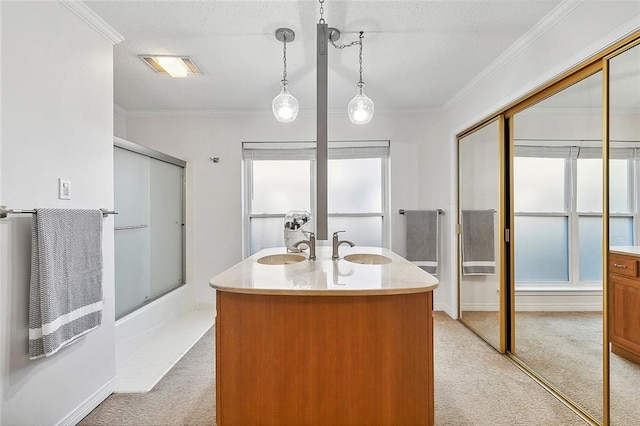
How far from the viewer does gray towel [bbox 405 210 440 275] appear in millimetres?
3736

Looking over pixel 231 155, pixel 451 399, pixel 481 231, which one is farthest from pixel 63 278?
pixel 481 231

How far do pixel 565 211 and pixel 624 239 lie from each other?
1.51 feet

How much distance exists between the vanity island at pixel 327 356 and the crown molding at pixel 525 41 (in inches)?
71.0

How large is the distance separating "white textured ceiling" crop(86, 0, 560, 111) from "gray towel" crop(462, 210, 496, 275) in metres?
1.25

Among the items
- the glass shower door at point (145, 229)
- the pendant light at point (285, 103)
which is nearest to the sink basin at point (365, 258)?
the pendant light at point (285, 103)

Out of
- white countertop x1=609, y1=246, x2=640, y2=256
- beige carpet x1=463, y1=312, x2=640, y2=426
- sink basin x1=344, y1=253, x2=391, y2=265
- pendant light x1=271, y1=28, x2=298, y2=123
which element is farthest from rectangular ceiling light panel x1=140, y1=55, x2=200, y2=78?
beige carpet x1=463, y1=312, x2=640, y2=426

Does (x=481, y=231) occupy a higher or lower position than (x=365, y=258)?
higher

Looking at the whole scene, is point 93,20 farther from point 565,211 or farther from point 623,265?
point 623,265

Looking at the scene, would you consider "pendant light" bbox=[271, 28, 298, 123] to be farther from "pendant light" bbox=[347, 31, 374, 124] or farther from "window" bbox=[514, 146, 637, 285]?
"window" bbox=[514, 146, 637, 285]

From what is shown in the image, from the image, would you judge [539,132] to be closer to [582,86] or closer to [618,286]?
[582,86]

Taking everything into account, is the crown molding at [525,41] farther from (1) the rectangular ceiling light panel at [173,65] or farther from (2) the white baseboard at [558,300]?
(1) the rectangular ceiling light panel at [173,65]

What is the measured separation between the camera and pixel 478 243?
306 cm

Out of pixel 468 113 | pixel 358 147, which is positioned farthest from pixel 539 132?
pixel 358 147

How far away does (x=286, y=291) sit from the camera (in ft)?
4.33
